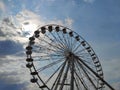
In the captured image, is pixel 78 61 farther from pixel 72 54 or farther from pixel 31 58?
pixel 31 58

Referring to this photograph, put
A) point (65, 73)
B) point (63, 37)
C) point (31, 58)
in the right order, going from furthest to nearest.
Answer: point (63, 37)
point (31, 58)
point (65, 73)

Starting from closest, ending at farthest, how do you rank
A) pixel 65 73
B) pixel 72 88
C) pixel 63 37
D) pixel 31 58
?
1. pixel 72 88
2. pixel 65 73
3. pixel 31 58
4. pixel 63 37

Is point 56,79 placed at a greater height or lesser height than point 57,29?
lesser

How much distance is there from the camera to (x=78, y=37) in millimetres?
61062

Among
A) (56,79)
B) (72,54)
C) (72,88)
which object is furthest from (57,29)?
(72,88)

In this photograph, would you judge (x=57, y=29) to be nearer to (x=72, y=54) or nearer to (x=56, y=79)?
(x=72, y=54)

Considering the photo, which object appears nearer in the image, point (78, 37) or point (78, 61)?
point (78, 61)

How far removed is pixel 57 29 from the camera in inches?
2304

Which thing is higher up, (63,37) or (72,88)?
(63,37)

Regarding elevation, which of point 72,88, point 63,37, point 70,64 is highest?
point 63,37

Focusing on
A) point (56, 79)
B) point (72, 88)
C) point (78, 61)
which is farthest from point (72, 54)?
point (72, 88)

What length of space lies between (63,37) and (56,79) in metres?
9.98

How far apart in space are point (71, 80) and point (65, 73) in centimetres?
323

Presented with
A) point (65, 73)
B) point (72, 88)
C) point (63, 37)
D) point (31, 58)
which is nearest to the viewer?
point (72, 88)
